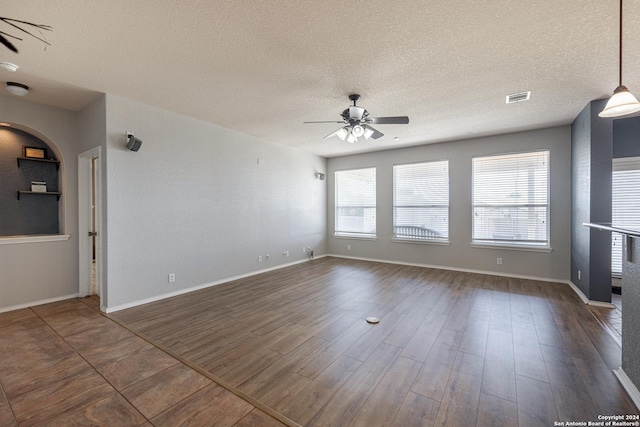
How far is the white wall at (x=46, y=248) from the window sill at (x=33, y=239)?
0.05 m

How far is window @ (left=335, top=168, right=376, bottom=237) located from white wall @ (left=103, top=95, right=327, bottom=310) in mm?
1653

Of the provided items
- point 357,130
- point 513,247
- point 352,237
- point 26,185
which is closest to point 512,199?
point 513,247

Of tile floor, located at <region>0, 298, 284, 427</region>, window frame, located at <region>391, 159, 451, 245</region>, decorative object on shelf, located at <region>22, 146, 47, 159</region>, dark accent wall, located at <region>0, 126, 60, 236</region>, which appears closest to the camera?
tile floor, located at <region>0, 298, 284, 427</region>

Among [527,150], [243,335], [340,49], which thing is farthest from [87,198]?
[527,150]

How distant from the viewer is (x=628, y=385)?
1.95 m

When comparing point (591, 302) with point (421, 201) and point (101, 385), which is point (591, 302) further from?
point (101, 385)

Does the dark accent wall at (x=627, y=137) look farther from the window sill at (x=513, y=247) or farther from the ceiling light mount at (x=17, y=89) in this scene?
the ceiling light mount at (x=17, y=89)

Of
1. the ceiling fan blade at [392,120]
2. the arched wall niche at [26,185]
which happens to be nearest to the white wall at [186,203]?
the arched wall niche at [26,185]

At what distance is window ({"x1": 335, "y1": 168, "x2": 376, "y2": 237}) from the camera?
23.1 feet

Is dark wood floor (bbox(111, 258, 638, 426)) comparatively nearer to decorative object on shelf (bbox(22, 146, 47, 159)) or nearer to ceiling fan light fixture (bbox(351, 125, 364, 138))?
ceiling fan light fixture (bbox(351, 125, 364, 138))

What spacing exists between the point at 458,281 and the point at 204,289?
452 centimetres

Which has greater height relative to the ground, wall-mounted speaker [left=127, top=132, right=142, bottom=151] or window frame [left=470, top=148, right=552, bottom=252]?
wall-mounted speaker [left=127, top=132, right=142, bottom=151]

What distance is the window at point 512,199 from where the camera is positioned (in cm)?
500

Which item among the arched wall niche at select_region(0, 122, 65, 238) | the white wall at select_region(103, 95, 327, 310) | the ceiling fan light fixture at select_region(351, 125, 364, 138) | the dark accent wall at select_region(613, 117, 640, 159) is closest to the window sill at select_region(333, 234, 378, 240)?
the white wall at select_region(103, 95, 327, 310)
